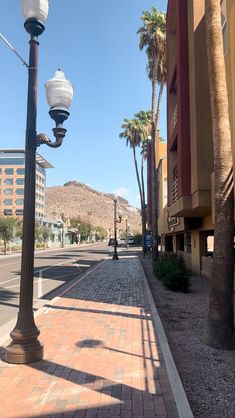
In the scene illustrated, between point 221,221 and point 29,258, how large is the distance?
3160mm

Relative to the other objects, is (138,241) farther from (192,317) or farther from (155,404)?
(155,404)

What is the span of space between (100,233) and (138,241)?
3024 inches

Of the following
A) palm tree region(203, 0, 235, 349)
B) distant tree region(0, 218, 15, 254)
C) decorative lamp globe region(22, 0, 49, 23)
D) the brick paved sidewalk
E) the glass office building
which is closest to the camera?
the brick paved sidewalk

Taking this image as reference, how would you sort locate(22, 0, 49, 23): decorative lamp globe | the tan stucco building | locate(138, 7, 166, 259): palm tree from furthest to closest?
locate(138, 7, 166, 259): palm tree → the tan stucco building → locate(22, 0, 49, 23): decorative lamp globe

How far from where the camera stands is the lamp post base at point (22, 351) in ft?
18.1

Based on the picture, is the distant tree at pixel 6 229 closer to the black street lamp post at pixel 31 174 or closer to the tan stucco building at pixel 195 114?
the tan stucco building at pixel 195 114

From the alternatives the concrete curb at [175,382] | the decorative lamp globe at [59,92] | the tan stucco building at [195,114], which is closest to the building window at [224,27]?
the tan stucco building at [195,114]

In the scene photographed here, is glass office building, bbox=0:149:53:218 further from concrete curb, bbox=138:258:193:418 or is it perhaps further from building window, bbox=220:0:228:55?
concrete curb, bbox=138:258:193:418

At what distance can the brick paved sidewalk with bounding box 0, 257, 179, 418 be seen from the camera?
4.13m

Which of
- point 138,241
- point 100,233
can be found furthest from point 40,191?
point 138,241

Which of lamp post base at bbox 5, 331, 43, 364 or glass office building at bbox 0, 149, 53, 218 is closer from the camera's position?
lamp post base at bbox 5, 331, 43, 364

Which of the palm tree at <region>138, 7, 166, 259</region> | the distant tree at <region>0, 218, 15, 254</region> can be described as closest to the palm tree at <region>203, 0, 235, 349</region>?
the palm tree at <region>138, 7, 166, 259</region>

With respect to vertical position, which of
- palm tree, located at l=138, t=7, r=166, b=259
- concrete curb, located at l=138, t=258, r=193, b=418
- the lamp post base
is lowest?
concrete curb, located at l=138, t=258, r=193, b=418

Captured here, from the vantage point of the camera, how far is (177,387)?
4.60 m
